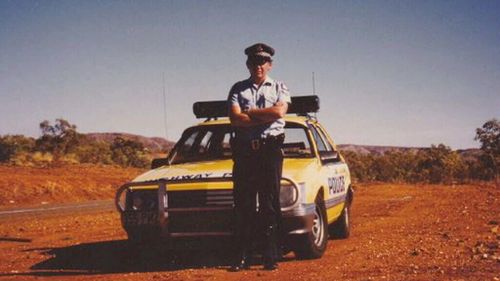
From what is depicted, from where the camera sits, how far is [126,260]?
638 centimetres

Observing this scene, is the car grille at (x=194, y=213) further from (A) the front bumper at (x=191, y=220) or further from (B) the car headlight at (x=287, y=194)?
(B) the car headlight at (x=287, y=194)

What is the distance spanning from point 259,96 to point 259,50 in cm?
44

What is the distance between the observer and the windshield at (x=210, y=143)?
6988 millimetres

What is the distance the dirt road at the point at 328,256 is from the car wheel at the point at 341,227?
0.47 feet

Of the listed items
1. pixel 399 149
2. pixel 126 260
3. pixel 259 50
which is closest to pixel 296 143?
pixel 259 50

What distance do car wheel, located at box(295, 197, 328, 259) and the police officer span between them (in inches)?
14.4

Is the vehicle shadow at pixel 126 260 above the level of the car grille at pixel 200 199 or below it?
below

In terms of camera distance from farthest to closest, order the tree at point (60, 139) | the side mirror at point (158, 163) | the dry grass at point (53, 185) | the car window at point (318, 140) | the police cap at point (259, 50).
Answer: the tree at point (60, 139)
the dry grass at point (53, 185)
the car window at point (318, 140)
the side mirror at point (158, 163)
the police cap at point (259, 50)

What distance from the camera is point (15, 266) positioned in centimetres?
622

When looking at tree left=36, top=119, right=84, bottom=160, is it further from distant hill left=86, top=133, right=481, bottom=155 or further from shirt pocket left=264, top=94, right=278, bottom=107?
shirt pocket left=264, top=94, right=278, bottom=107

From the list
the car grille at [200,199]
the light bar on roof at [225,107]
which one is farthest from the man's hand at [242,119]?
the light bar on roof at [225,107]

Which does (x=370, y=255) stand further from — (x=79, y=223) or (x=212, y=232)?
(x=79, y=223)

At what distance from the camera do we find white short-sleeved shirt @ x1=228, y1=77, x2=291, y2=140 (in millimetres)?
5363

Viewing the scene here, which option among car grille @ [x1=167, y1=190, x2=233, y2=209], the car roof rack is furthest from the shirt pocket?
the car roof rack
